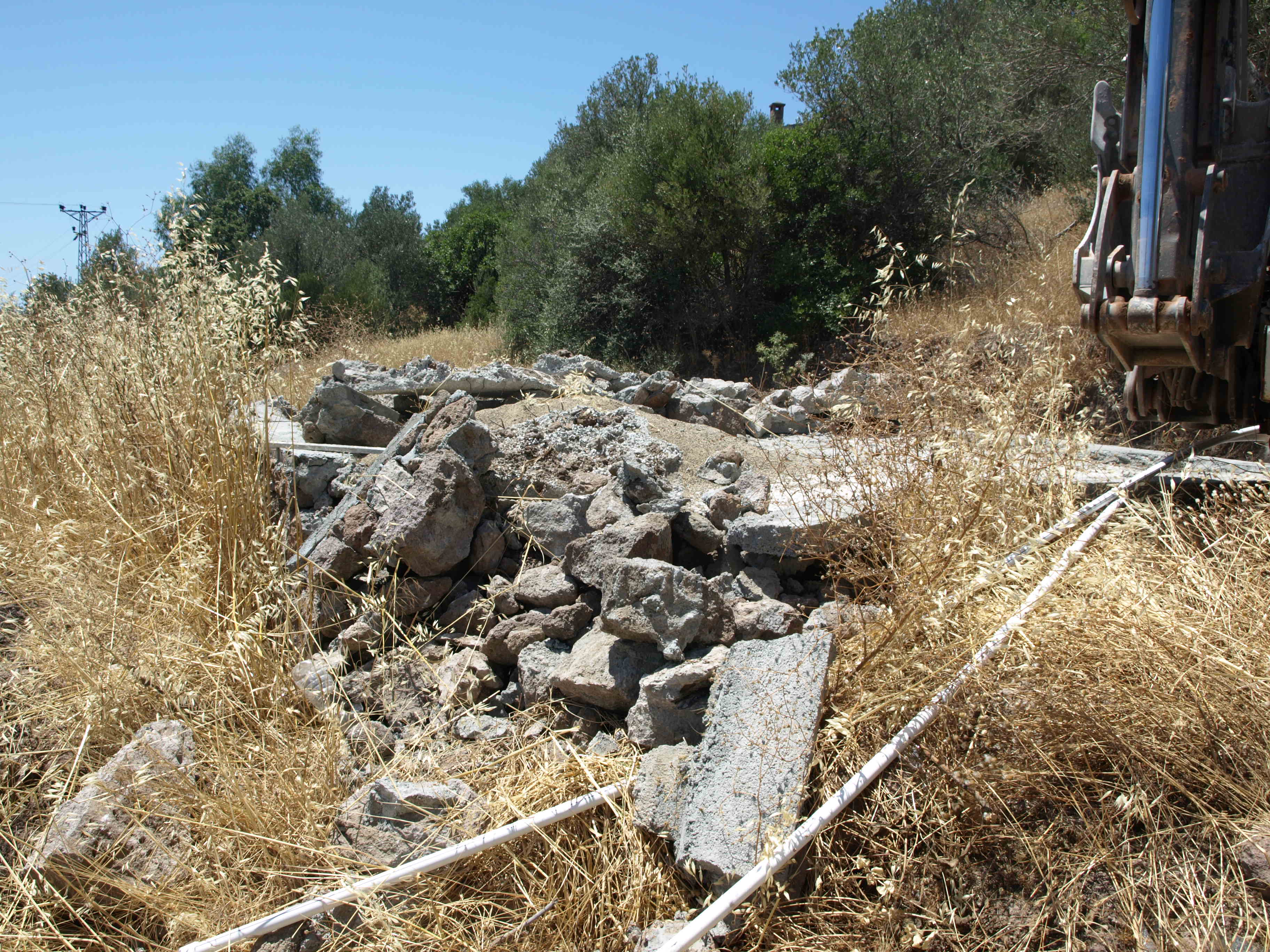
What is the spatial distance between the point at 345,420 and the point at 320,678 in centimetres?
255

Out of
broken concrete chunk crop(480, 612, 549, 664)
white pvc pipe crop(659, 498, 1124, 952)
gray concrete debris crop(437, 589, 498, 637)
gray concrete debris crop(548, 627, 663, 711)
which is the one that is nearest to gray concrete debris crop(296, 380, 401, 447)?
gray concrete debris crop(437, 589, 498, 637)

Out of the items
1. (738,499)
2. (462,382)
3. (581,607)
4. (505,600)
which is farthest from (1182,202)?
(462,382)

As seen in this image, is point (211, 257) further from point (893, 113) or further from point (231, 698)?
point (893, 113)

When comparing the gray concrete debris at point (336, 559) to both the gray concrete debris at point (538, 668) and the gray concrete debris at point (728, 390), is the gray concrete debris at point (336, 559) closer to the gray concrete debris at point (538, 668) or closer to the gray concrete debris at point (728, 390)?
the gray concrete debris at point (538, 668)

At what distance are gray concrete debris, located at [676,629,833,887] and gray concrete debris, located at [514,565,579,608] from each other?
0.90 m

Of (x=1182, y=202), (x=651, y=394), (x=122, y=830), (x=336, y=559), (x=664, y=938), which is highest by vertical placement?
(x=1182, y=202)

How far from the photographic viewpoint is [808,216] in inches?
537

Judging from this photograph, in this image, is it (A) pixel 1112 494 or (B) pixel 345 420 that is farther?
(B) pixel 345 420

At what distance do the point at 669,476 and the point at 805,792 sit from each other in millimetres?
2341

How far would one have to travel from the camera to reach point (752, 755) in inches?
90.4

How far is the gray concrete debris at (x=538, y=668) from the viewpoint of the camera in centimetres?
303

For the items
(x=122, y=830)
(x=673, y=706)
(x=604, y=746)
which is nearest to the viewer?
(x=122, y=830)

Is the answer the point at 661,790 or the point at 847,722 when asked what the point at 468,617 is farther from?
the point at 847,722

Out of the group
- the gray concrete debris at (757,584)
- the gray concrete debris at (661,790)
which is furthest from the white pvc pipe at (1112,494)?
the gray concrete debris at (661,790)
